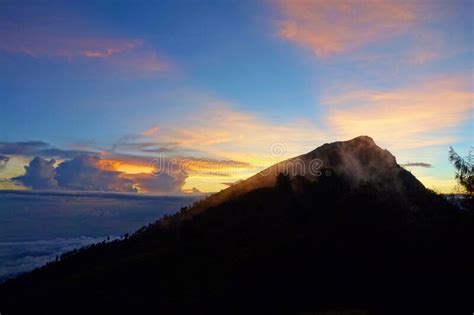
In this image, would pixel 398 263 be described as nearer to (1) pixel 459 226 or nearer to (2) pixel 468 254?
(2) pixel 468 254

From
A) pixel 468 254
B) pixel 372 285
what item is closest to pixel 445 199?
pixel 468 254

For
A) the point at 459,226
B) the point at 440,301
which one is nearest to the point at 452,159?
the point at 459,226

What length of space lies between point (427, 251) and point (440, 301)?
20719 mm

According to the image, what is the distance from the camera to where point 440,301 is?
5886 inches

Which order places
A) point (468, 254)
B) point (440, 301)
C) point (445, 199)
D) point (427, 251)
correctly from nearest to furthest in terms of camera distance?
point (445, 199) → point (468, 254) → point (440, 301) → point (427, 251)

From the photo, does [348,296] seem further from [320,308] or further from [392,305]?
[392,305]

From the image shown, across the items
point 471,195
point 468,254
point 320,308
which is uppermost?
point 471,195

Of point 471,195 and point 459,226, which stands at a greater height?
point 471,195

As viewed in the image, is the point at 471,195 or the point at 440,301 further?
the point at 440,301

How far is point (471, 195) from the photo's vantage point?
72.4 metres

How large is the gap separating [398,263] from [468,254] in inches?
3607

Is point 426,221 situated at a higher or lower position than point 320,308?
higher

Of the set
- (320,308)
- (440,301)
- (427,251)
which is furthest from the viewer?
(320,308)

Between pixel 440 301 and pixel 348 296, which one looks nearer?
pixel 440 301
